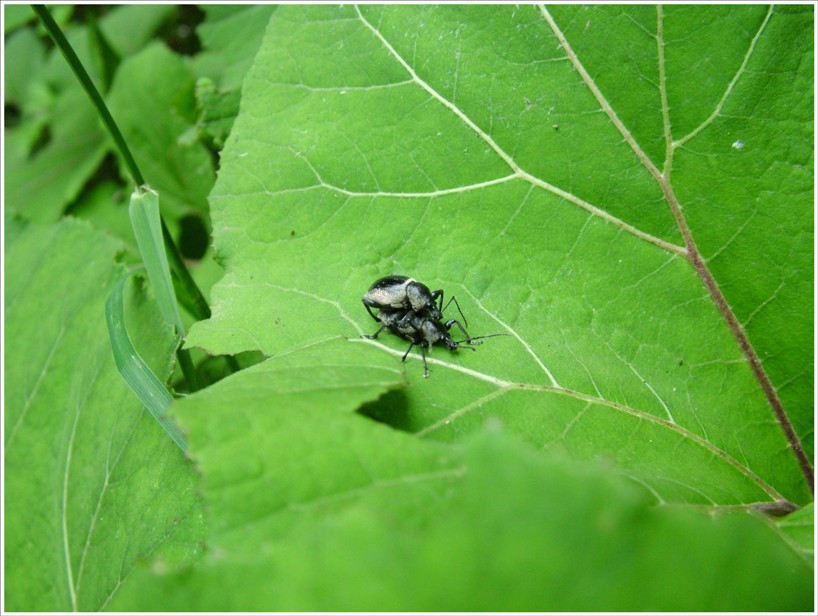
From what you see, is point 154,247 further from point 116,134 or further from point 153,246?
point 116,134

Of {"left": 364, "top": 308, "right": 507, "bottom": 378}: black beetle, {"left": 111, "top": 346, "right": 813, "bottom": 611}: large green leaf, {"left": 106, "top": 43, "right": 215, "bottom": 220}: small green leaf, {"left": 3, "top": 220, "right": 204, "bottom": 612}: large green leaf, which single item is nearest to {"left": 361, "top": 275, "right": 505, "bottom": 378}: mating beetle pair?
{"left": 364, "top": 308, "right": 507, "bottom": 378}: black beetle

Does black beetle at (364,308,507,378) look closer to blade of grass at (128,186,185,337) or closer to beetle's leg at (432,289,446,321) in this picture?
beetle's leg at (432,289,446,321)

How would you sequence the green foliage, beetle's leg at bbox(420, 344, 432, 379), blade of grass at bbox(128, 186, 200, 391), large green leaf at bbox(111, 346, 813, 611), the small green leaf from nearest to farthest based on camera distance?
1. large green leaf at bbox(111, 346, 813, 611)
2. the green foliage
3. beetle's leg at bbox(420, 344, 432, 379)
4. blade of grass at bbox(128, 186, 200, 391)
5. the small green leaf

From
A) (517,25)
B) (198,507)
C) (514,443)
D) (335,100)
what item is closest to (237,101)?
(335,100)

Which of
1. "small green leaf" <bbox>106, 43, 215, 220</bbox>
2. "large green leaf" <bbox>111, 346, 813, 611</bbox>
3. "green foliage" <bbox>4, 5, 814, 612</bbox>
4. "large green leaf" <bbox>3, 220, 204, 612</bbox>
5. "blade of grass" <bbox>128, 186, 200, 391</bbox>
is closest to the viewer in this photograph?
"large green leaf" <bbox>111, 346, 813, 611</bbox>

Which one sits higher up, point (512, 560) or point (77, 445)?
point (512, 560)

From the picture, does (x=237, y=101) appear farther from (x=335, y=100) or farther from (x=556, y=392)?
(x=556, y=392)

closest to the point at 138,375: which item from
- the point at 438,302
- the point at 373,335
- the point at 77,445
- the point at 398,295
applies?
the point at 77,445
